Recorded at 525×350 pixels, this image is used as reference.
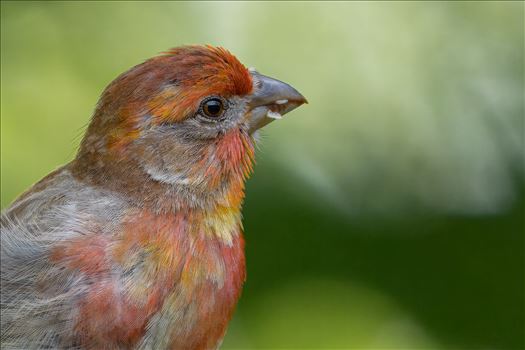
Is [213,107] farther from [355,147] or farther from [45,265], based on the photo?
[355,147]

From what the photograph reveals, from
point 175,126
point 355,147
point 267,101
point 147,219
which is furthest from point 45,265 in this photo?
point 355,147

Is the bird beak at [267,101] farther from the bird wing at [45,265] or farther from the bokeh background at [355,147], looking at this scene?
the bird wing at [45,265]

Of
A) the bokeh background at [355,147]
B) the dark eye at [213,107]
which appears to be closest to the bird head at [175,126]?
the dark eye at [213,107]

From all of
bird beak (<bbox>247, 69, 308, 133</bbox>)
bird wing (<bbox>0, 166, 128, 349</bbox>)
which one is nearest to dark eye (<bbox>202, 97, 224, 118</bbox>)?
bird beak (<bbox>247, 69, 308, 133</bbox>)

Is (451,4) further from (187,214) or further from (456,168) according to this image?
(187,214)

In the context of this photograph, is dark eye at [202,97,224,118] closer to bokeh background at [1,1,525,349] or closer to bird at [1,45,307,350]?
bird at [1,45,307,350]
